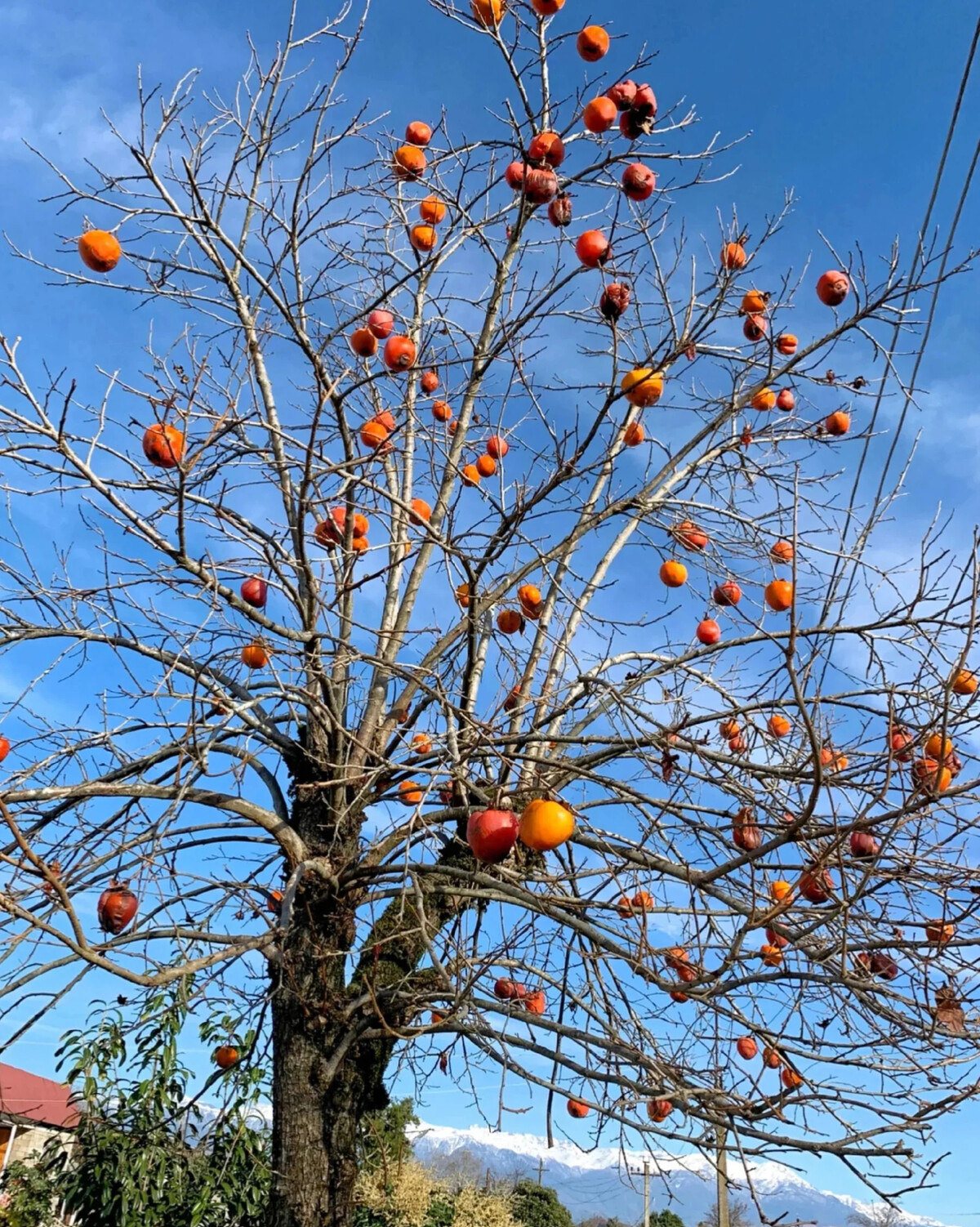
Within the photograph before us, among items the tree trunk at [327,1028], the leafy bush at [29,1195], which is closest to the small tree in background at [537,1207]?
the leafy bush at [29,1195]

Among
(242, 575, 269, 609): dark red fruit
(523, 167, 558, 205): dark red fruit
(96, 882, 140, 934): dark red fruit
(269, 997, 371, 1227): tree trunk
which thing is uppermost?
(523, 167, 558, 205): dark red fruit

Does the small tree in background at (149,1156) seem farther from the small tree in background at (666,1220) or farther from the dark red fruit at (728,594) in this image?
the small tree in background at (666,1220)

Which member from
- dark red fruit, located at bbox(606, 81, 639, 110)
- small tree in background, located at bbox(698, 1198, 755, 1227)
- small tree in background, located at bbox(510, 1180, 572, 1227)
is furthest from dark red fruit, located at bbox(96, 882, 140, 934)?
small tree in background, located at bbox(510, 1180, 572, 1227)

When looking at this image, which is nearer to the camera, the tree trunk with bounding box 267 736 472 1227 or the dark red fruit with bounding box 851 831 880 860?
the dark red fruit with bounding box 851 831 880 860

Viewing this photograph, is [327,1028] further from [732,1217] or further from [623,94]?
[732,1217]

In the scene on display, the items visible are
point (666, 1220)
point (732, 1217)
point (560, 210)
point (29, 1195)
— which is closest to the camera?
point (560, 210)

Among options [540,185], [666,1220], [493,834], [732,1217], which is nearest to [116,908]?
[493,834]

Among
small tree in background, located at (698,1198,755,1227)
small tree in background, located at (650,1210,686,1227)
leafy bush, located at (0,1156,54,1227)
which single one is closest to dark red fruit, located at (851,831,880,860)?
leafy bush, located at (0,1156,54,1227)

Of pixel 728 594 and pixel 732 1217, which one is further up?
pixel 728 594

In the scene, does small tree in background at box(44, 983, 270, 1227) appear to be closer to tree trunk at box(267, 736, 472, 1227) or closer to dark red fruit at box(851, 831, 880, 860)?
tree trunk at box(267, 736, 472, 1227)

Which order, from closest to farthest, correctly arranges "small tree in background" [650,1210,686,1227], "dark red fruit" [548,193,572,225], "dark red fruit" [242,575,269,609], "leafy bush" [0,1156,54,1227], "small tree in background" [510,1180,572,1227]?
1. "dark red fruit" [548,193,572,225]
2. "dark red fruit" [242,575,269,609]
3. "leafy bush" [0,1156,54,1227]
4. "small tree in background" [510,1180,572,1227]
5. "small tree in background" [650,1210,686,1227]

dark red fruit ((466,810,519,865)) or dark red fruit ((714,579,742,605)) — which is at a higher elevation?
dark red fruit ((714,579,742,605))

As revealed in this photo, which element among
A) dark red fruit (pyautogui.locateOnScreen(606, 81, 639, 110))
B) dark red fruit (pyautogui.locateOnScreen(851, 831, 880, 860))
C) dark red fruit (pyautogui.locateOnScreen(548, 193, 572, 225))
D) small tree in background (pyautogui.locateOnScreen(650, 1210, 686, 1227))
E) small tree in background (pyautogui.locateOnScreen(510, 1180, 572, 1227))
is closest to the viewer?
dark red fruit (pyautogui.locateOnScreen(851, 831, 880, 860))

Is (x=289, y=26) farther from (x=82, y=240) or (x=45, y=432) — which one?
(x=45, y=432)
